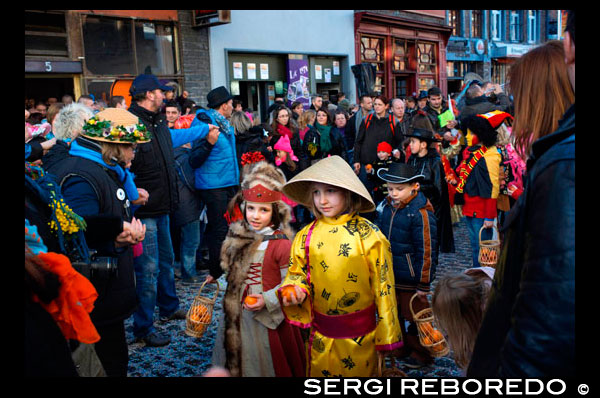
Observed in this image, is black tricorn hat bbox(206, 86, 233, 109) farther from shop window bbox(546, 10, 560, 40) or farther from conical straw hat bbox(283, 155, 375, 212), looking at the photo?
shop window bbox(546, 10, 560, 40)

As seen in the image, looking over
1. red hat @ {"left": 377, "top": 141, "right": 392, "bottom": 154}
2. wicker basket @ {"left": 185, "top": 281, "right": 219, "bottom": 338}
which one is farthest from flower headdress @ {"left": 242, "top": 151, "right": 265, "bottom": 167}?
red hat @ {"left": 377, "top": 141, "right": 392, "bottom": 154}

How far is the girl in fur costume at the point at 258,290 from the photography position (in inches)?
129

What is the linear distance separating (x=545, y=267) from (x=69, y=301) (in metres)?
1.56

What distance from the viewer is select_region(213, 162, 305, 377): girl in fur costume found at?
3.27 metres

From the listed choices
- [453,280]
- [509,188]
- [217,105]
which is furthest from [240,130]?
[453,280]

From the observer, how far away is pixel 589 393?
4.61 ft

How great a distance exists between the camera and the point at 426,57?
2288cm

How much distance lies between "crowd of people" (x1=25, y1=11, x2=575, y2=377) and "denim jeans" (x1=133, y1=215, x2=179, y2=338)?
18mm

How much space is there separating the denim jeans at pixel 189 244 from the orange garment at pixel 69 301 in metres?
3.93

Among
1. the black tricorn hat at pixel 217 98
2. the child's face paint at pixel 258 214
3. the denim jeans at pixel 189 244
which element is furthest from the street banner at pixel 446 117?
the child's face paint at pixel 258 214

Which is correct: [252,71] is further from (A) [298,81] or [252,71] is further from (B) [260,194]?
(B) [260,194]

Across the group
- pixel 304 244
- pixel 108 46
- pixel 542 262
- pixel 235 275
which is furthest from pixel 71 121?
pixel 108 46

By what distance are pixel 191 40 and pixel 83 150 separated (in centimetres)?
1030

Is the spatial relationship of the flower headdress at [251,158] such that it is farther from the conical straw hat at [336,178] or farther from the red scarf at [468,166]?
the red scarf at [468,166]
